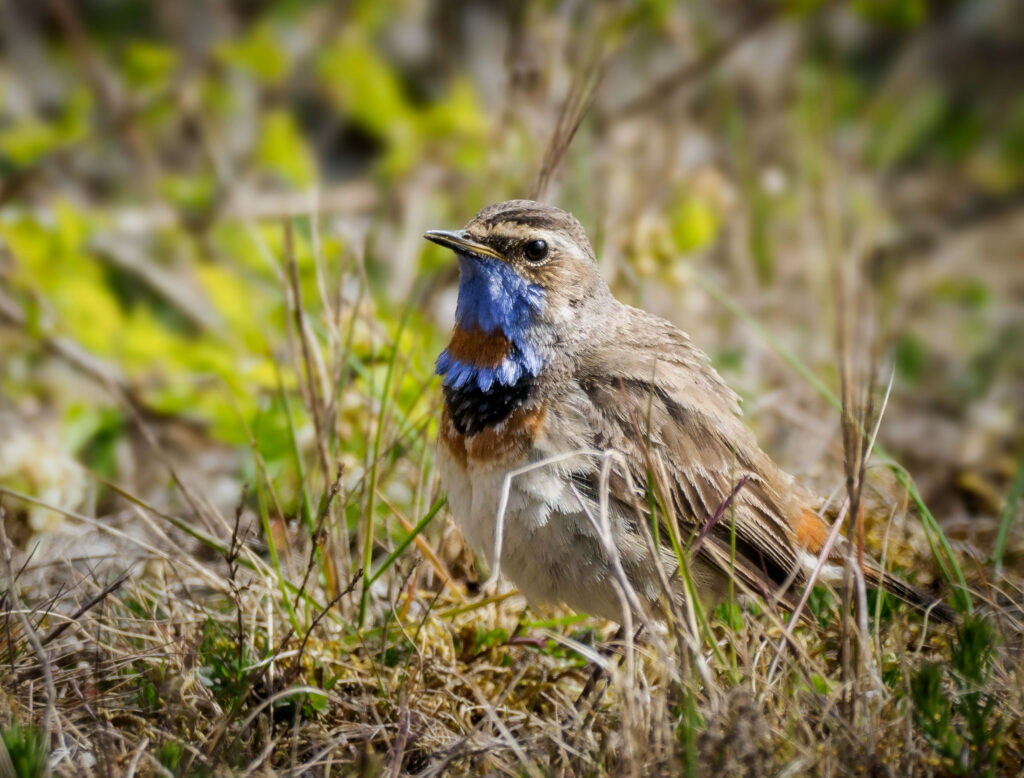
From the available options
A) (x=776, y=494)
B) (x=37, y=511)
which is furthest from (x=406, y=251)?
(x=776, y=494)

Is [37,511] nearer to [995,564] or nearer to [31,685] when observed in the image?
[31,685]

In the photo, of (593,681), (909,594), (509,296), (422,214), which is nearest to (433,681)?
(593,681)

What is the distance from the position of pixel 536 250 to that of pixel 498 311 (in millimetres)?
253

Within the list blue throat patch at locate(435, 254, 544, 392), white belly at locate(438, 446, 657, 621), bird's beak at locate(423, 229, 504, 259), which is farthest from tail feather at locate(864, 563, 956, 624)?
bird's beak at locate(423, 229, 504, 259)

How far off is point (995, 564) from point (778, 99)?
216 inches

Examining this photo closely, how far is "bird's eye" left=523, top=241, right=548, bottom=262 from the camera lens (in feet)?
12.6

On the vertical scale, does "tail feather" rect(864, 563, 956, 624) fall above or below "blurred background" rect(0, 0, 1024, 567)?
below

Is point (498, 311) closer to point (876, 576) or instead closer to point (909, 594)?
point (876, 576)

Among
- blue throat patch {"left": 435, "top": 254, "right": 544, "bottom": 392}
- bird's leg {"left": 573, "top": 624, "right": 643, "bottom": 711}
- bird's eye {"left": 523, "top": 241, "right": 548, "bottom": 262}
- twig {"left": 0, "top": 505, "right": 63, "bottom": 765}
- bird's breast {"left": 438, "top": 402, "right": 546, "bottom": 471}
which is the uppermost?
bird's eye {"left": 523, "top": 241, "right": 548, "bottom": 262}

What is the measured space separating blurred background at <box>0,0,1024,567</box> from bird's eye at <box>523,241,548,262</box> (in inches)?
16.5

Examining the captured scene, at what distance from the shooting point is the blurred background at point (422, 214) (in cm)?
459

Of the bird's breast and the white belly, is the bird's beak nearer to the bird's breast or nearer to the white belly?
the bird's breast

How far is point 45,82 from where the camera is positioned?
8.12 meters

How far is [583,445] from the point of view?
3553 mm
